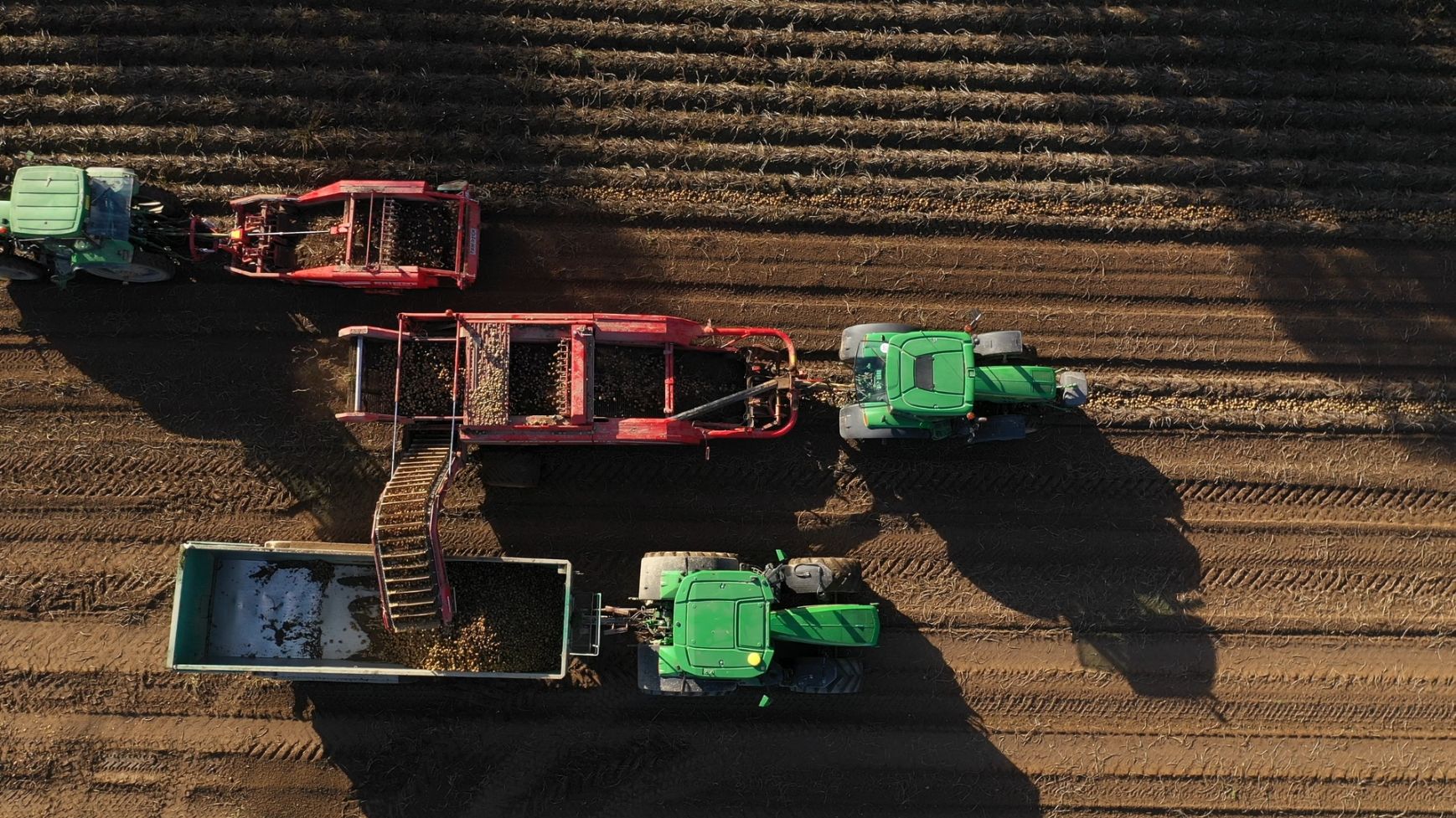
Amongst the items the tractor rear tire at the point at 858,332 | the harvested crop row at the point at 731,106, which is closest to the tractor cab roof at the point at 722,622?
the tractor rear tire at the point at 858,332

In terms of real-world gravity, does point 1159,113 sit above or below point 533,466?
above

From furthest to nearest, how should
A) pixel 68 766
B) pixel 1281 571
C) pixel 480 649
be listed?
pixel 1281 571 → pixel 68 766 → pixel 480 649

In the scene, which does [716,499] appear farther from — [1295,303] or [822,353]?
[1295,303]

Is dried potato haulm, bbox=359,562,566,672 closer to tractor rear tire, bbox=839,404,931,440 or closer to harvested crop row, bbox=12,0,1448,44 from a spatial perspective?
tractor rear tire, bbox=839,404,931,440

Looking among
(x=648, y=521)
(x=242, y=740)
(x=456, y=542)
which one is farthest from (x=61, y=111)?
(x=648, y=521)

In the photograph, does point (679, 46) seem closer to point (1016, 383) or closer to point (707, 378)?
point (707, 378)

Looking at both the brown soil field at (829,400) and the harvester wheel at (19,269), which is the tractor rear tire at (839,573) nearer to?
the brown soil field at (829,400)
